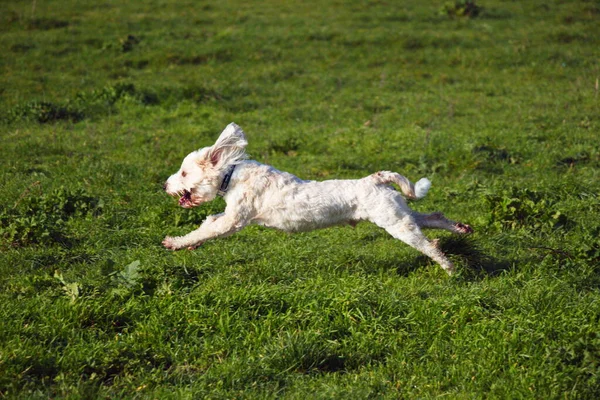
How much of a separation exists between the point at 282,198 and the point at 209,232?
0.77m

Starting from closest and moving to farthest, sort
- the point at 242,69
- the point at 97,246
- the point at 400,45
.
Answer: the point at 97,246 → the point at 242,69 → the point at 400,45

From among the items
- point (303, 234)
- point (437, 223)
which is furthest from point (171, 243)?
point (437, 223)

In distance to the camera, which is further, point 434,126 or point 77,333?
point 434,126

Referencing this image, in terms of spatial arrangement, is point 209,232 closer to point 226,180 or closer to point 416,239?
point 226,180

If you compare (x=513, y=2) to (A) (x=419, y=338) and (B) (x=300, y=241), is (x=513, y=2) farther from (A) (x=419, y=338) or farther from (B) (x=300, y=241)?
(A) (x=419, y=338)

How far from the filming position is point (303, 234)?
326 inches

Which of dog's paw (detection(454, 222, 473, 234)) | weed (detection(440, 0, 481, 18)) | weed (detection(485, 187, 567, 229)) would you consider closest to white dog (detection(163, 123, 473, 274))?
dog's paw (detection(454, 222, 473, 234))

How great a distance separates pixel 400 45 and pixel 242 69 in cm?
477

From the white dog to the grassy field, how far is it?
0.44 m

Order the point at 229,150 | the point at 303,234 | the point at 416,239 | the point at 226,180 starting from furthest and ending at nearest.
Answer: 1. the point at 303,234
2. the point at 226,180
3. the point at 229,150
4. the point at 416,239

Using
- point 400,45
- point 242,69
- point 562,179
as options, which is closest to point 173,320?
point 562,179

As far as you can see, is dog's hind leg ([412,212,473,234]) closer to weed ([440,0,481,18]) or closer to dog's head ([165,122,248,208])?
dog's head ([165,122,248,208])

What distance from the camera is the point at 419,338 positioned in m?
5.53

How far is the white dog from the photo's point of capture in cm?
648
